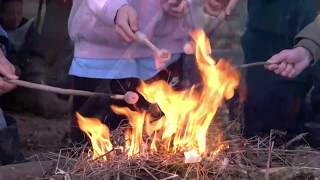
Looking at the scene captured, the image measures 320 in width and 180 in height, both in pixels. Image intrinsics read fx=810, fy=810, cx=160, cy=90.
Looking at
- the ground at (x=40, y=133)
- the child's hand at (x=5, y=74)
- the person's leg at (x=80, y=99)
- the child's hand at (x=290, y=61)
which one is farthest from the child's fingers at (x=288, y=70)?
the ground at (x=40, y=133)

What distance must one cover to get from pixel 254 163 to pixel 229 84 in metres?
0.34

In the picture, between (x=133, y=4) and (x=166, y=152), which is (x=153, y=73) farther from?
(x=166, y=152)

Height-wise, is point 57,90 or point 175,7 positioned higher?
point 175,7

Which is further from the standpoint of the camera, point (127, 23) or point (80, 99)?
point (80, 99)

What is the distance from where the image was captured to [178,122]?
9.02 ft

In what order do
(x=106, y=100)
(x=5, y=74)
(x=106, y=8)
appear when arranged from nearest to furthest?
(x=5, y=74), (x=106, y=8), (x=106, y=100)

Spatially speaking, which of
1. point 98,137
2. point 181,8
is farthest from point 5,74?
point 181,8

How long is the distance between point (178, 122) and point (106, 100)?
82cm

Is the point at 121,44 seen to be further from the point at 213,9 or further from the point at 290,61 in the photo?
the point at 290,61

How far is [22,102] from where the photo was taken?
5.57m

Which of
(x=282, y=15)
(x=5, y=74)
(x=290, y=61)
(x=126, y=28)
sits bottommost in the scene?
(x=5, y=74)

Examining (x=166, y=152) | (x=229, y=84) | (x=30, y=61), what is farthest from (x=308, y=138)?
(x=30, y=61)

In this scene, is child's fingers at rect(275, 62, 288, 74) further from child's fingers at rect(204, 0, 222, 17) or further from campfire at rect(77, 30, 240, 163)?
child's fingers at rect(204, 0, 222, 17)

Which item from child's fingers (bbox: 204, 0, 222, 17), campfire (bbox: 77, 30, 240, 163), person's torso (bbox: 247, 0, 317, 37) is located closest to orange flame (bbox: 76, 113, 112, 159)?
campfire (bbox: 77, 30, 240, 163)
